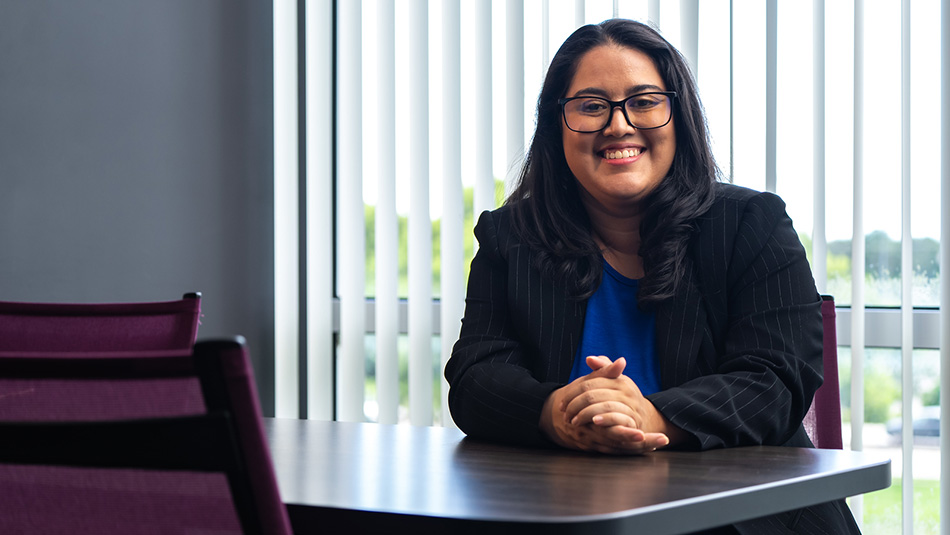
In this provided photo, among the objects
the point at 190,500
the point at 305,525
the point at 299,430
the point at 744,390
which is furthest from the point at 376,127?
the point at 190,500

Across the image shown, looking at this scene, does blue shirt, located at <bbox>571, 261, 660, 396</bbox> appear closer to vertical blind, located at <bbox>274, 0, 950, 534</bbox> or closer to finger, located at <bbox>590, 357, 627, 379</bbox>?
finger, located at <bbox>590, 357, 627, 379</bbox>

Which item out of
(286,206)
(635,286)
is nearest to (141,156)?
(286,206)

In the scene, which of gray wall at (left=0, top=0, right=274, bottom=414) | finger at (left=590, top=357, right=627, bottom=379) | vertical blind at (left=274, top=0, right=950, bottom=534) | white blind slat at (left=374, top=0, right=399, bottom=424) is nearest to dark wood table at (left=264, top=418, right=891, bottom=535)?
finger at (left=590, top=357, right=627, bottom=379)

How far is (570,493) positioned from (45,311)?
3.00 feet

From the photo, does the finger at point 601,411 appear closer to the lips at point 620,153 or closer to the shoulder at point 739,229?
the shoulder at point 739,229

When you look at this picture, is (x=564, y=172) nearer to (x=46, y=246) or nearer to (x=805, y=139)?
(x=805, y=139)

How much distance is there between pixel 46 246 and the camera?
2.57 metres

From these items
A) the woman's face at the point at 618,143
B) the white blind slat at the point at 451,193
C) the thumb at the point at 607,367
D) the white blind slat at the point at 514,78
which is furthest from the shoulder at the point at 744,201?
the white blind slat at the point at 451,193

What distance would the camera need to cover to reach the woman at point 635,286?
4.52 ft

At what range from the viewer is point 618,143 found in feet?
5.76

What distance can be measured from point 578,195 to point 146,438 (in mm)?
1369

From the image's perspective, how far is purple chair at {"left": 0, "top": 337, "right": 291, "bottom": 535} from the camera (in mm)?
642

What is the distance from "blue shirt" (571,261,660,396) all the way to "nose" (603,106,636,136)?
0.29 metres

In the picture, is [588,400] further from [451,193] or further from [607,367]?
[451,193]
